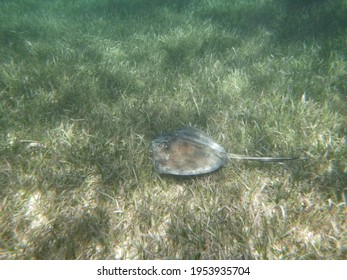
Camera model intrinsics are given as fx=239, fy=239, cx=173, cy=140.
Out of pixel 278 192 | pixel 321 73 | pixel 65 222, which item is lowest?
pixel 65 222

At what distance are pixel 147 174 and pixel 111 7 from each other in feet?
31.2

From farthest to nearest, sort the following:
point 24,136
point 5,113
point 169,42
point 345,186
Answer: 1. point 169,42
2. point 5,113
3. point 24,136
4. point 345,186

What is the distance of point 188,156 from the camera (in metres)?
3.52

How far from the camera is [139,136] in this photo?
13.6ft

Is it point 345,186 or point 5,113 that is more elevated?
point 345,186

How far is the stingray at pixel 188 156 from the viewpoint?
3.42 metres

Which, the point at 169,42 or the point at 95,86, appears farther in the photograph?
the point at 169,42

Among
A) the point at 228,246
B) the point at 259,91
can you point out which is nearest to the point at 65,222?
the point at 228,246

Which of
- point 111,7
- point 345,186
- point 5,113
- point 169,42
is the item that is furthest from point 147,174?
point 111,7

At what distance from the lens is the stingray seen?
3420 mm

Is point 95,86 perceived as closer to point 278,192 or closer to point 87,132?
point 87,132

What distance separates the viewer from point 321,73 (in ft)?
18.2

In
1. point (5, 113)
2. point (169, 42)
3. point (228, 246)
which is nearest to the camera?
point (228, 246)

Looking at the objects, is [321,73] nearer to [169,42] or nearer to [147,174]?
[169,42]
